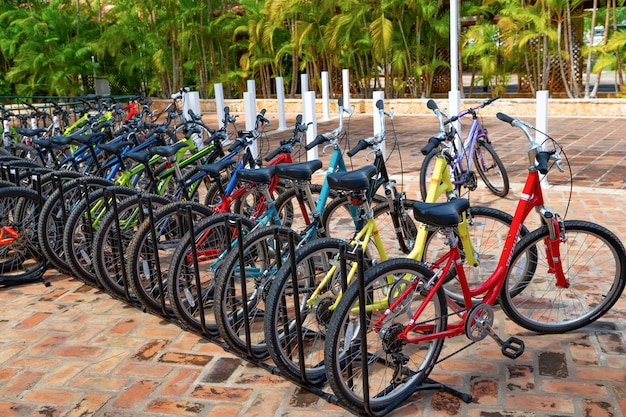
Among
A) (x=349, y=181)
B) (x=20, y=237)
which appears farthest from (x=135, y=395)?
(x=20, y=237)

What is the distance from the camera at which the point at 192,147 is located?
5.89 meters

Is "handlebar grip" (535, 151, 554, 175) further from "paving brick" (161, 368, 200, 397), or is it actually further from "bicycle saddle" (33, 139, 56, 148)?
A: "bicycle saddle" (33, 139, 56, 148)

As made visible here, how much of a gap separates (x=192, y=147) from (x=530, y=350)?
10.3 ft

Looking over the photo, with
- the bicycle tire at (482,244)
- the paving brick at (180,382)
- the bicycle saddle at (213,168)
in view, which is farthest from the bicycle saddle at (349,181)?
the paving brick at (180,382)

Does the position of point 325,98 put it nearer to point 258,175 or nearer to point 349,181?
point 258,175

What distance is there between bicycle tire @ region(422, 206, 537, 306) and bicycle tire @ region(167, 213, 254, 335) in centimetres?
104

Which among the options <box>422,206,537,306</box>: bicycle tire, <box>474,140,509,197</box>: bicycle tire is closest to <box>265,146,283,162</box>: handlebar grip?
<box>422,206,537,306</box>: bicycle tire

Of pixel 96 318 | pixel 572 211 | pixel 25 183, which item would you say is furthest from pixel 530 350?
pixel 25 183

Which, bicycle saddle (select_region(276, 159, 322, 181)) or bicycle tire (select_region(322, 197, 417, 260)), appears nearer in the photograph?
bicycle saddle (select_region(276, 159, 322, 181))

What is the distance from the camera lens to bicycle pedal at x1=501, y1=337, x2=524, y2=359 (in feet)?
11.9

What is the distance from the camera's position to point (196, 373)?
3.74m

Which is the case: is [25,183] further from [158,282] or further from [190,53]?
[190,53]

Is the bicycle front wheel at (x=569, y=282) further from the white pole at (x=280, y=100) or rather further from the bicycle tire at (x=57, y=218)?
A: the white pole at (x=280, y=100)

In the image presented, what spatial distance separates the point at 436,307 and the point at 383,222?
5.31ft
